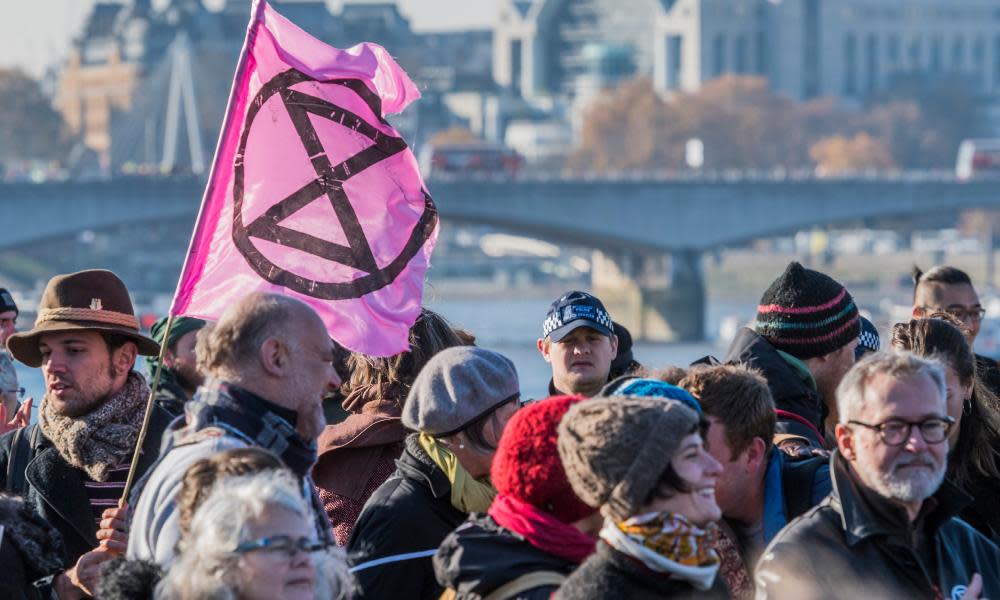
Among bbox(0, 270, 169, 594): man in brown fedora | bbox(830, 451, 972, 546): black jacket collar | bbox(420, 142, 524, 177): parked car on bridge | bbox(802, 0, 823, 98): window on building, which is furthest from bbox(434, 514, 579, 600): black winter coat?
bbox(802, 0, 823, 98): window on building

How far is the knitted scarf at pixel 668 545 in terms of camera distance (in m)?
4.21

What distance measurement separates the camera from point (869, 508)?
15.7 feet

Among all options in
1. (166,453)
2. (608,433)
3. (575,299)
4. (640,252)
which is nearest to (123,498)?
(166,453)

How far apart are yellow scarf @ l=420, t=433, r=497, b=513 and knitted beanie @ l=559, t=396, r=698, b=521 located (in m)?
1.09

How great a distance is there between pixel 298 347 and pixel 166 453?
354mm

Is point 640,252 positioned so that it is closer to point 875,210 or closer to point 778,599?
point 875,210

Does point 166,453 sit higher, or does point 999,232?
point 166,453

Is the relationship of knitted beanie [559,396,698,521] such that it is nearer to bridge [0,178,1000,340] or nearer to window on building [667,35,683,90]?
bridge [0,178,1000,340]

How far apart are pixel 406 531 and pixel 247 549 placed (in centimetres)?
124

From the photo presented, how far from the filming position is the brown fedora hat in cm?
590

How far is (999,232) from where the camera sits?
9381 centimetres

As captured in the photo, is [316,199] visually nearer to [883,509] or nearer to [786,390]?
[786,390]

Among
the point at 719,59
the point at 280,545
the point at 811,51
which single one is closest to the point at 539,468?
the point at 280,545

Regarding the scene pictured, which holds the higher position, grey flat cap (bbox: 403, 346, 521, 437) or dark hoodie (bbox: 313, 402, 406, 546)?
grey flat cap (bbox: 403, 346, 521, 437)
